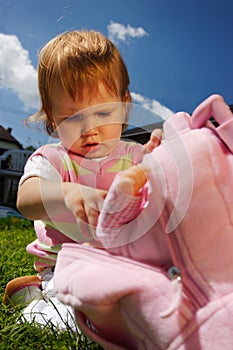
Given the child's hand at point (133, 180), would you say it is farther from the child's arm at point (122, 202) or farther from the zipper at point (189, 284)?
the zipper at point (189, 284)

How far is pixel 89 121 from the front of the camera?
1.30 m

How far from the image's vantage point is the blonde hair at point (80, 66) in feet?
4.55

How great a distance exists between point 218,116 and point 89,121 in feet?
1.58

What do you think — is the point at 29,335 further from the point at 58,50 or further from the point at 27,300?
Answer: the point at 58,50

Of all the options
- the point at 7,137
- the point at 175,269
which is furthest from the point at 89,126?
the point at 7,137

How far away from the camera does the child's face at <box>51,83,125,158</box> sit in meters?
1.30

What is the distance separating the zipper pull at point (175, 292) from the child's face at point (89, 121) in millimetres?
598

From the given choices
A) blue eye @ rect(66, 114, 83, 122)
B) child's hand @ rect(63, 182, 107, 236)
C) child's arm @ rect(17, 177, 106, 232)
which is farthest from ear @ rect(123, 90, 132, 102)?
child's hand @ rect(63, 182, 107, 236)

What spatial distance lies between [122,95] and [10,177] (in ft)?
20.6

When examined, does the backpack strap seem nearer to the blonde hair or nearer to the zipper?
the zipper

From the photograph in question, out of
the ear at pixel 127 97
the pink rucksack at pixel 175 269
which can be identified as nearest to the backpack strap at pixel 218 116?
the pink rucksack at pixel 175 269

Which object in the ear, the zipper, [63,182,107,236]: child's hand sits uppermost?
the ear

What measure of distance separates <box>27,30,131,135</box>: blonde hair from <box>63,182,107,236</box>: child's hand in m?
0.47

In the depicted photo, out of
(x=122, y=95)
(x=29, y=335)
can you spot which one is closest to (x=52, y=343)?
(x=29, y=335)
